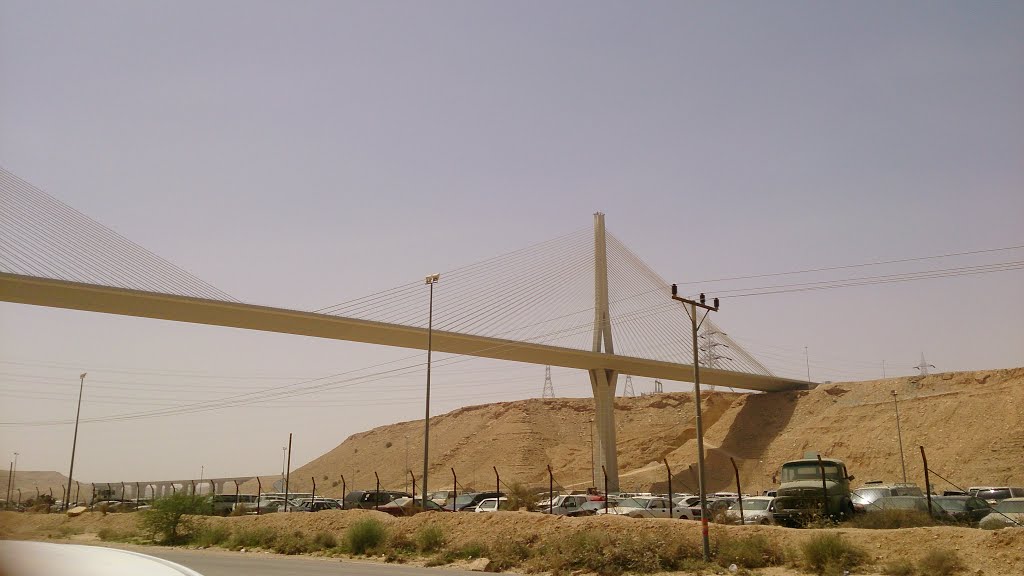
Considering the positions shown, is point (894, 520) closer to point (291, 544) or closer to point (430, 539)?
point (430, 539)

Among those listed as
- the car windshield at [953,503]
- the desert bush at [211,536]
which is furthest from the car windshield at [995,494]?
the desert bush at [211,536]

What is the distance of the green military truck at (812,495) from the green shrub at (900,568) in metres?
6.81

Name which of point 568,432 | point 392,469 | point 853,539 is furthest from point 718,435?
point 853,539

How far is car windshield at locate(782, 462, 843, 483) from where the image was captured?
28.5 meters

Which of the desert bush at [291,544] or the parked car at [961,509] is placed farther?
the desert bush at [291,544]

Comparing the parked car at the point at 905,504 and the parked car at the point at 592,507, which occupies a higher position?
the parked car at the point at 905,504

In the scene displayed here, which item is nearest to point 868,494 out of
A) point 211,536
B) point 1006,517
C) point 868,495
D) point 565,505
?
point 868,495

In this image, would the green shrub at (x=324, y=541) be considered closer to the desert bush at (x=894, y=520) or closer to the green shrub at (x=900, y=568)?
the desert bush at (x=894, y=520)

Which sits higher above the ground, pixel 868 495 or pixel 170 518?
pixel 868 495

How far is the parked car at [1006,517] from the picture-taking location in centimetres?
2295

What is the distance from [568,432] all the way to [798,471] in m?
62.1

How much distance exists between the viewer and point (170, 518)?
107ft

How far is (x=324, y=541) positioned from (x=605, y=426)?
39396mm

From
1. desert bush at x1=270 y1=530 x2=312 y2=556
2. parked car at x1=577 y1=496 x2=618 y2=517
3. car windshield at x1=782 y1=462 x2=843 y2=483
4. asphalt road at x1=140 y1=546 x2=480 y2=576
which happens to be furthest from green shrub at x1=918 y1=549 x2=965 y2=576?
desert bush at x1=270 y1=530 x2=312 y2=556
